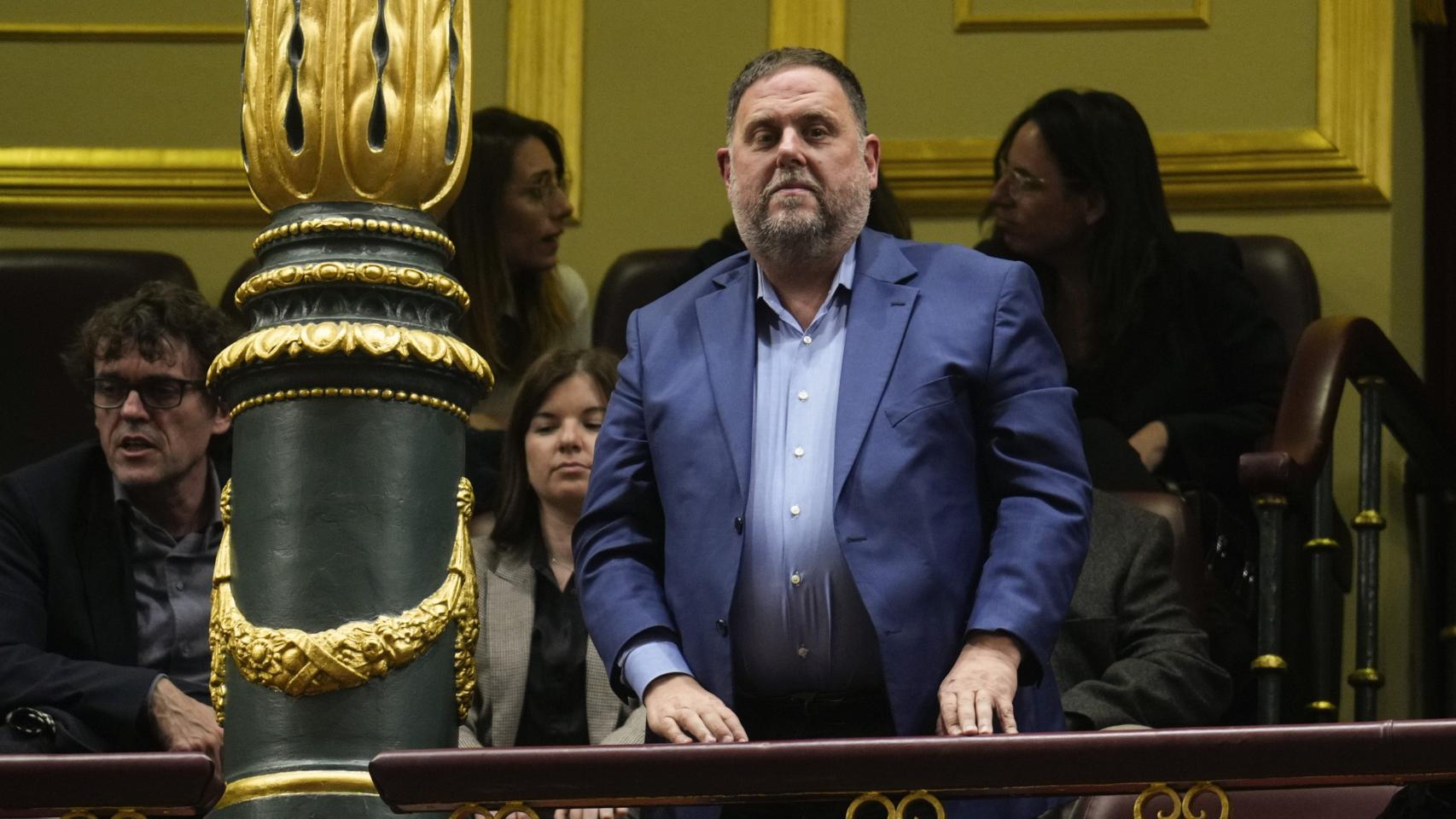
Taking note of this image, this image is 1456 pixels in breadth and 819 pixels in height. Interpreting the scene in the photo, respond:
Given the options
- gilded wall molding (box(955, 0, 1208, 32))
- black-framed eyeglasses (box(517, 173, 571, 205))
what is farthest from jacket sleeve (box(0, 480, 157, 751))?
gilded wall molding (box(955, 0, 1208, 32))

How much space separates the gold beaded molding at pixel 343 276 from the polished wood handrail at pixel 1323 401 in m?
1.57

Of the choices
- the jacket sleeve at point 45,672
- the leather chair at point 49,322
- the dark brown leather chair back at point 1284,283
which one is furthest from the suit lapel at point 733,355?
the leather chair at point 49,322

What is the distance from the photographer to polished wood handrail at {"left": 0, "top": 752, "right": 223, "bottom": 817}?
2471 millimetres

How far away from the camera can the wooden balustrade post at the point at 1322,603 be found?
4.11 m

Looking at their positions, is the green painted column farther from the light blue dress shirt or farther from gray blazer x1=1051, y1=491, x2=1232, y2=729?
gray blazer x1=1051, y1=491, x2=1232, y2=729

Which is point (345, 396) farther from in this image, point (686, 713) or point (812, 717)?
point (812, 717)

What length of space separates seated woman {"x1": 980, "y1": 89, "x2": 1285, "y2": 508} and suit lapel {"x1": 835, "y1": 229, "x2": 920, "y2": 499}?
141 centimetres

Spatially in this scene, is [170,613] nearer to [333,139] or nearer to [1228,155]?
[333,139]

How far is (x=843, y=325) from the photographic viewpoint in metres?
3.15

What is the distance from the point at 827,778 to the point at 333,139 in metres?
0.95

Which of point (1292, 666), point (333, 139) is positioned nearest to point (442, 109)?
point (333, 139)

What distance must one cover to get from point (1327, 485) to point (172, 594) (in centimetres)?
191

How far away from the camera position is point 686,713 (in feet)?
9.20

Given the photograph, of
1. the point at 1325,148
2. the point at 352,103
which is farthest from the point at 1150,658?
the point at 1325,148
